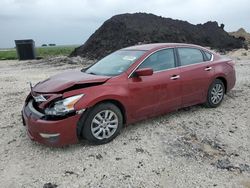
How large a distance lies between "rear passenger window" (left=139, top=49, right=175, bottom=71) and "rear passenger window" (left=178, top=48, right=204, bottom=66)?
25 cm

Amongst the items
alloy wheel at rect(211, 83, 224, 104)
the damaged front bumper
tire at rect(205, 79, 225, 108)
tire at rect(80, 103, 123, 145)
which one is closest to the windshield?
tire at rect(80, 103, 123, 145)

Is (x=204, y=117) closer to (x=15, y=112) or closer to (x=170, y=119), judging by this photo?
(x=170, y=119)

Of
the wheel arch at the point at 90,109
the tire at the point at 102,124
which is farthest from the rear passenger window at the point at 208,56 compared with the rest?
the tire at the point at 102,124

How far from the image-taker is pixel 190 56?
7.00 meters

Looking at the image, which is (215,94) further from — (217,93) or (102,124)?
(102,124)

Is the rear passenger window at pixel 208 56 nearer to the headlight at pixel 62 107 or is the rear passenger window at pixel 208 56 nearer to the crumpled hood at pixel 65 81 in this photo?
the crumpled hood at pixel 65 81

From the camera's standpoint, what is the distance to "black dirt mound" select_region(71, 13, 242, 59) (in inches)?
931

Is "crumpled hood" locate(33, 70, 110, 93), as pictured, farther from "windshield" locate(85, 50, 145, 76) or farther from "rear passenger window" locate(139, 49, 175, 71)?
"rear passenger window" locate(139, 49, 175, 71)

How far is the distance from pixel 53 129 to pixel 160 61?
2472 mm

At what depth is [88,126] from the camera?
5.29m

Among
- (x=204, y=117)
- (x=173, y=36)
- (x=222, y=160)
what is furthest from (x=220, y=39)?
(x=222, y=160)

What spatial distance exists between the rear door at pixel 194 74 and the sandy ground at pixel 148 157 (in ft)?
1.27

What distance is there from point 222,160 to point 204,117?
75.0 inches

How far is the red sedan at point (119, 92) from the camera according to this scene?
17.0 ft
